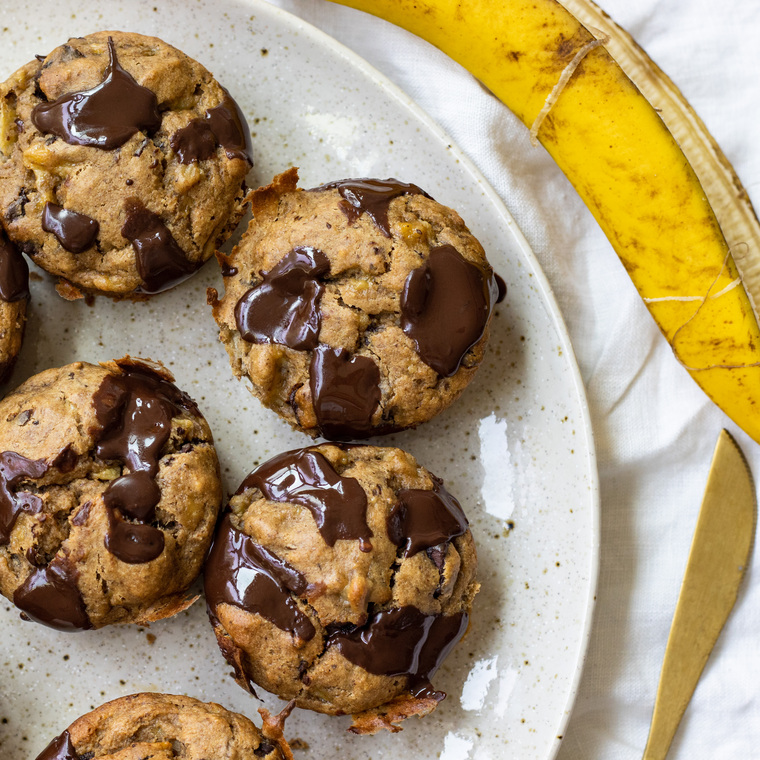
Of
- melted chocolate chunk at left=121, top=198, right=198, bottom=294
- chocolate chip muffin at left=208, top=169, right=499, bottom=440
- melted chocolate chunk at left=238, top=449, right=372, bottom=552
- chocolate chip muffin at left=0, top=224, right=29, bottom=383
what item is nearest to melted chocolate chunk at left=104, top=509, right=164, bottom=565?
melted chocolate chunk at left=238, top=449, right=372, bottom=552

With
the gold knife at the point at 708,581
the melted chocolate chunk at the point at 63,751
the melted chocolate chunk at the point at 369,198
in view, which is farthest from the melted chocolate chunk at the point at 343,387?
the gold knife at the point at 708,581

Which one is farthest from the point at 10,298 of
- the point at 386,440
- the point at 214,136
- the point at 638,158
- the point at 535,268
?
the point at 638,158

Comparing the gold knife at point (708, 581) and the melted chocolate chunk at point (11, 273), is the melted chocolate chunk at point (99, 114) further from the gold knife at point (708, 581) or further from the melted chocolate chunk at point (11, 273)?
the gold knife at point (708, 581)

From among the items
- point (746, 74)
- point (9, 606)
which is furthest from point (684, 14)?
point (9, 606)

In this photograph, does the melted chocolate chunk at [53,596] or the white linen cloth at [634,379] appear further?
the white linen cloth at [634,379]

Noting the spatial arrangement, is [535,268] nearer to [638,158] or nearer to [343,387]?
[638,158]

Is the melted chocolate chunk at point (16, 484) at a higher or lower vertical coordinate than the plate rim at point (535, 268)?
lower

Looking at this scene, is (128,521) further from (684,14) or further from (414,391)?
(684,14)
